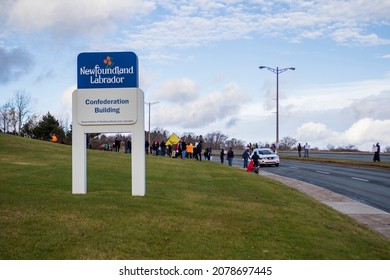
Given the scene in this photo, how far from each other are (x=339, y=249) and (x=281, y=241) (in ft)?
2.98

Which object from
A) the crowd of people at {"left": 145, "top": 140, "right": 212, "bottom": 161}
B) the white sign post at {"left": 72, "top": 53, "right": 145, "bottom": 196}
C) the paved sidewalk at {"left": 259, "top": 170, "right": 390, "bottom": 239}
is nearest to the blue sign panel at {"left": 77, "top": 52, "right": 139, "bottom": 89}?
the white sign post at {"left": 72, "top": 53, "right": 145, "bottom": 196}

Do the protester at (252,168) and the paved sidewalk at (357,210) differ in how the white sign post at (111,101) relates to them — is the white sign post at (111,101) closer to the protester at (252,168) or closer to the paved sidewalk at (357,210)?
the paved sidewalk at (357,210)

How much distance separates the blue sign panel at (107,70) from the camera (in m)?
11.7

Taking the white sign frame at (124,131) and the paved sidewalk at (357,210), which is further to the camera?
the white sign frame at (124,131)

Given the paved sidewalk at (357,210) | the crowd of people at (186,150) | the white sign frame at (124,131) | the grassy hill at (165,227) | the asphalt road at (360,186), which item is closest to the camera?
the grassy hill at (165,227)

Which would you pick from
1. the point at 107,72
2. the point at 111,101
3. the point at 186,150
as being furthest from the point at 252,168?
the point at 107,72

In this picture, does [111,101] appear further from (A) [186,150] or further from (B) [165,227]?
(A) [186,150]

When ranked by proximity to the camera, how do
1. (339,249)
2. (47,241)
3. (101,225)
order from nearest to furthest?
1. (47,241)
2. (339,249)
3. (101,225)

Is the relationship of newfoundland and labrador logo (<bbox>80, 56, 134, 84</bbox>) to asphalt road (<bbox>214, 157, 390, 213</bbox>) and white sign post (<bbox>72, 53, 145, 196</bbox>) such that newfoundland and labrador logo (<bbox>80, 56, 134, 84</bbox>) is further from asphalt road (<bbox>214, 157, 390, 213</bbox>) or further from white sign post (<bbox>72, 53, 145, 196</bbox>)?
asphalt road (<bbox>214, 157, 390, 213</bbox>)

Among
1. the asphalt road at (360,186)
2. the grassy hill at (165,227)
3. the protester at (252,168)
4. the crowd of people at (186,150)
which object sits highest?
the crowd of people at (186,150)

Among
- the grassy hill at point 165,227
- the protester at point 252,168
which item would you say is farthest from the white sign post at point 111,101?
the protester at point 252,168

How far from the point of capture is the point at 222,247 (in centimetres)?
709

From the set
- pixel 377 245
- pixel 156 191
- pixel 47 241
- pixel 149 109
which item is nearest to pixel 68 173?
pixel 156 191

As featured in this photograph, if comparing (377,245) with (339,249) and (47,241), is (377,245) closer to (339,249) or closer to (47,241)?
(339,249)
